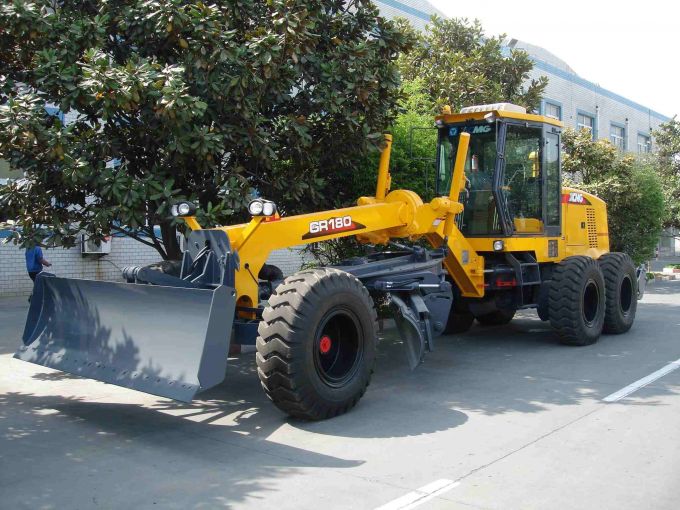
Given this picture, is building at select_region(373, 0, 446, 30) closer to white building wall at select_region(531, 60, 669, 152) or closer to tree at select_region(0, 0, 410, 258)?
white building wall at select_region(531, 60, 669, 152)

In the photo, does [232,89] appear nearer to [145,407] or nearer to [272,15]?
[272,15]

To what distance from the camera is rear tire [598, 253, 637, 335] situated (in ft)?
36.9

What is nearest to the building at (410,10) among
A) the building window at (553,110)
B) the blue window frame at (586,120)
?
the building window at (553,110)

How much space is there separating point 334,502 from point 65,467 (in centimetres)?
207

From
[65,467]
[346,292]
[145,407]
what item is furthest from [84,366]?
[346,292]

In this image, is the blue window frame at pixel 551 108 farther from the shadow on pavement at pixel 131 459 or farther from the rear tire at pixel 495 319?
the shadow on pavement at pixel 131 459

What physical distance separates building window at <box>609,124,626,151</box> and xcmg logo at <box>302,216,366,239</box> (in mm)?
36822

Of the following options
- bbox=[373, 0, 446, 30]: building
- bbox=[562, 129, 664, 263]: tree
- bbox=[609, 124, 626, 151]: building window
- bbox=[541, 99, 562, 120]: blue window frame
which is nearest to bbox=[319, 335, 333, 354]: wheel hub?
bbox=[562, 129, 664, 263]: tree

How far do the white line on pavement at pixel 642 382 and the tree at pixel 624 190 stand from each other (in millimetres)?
12017

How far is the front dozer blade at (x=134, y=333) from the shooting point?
5926 millimetres

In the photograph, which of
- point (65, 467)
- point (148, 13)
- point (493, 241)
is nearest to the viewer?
point (65, 467)

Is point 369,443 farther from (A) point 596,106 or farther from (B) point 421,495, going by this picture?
(A) point 596,106

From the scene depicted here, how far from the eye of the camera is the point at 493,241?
1000 centimetres

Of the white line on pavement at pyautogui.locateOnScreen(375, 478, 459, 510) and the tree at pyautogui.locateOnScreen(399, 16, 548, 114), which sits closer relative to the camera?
the white line on pavement at pyautogui.locateOnScreen(375, 478, 459, 510)
